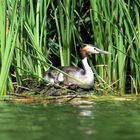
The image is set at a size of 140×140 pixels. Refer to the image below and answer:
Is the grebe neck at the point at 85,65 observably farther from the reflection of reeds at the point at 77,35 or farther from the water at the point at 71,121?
the water at the point at 71,121

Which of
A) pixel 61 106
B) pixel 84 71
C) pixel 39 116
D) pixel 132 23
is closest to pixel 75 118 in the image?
pixel 39 116

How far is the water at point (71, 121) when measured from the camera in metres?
4.25

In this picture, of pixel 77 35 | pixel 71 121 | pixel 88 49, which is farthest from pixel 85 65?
pixel 71 121

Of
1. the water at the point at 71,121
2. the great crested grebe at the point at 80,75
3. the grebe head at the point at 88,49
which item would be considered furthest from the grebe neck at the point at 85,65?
the water at the point at 71,121

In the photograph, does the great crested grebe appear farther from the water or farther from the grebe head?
the water

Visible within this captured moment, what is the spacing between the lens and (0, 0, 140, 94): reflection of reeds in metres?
7.30

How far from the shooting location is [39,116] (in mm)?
5371

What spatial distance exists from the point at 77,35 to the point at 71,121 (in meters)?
2.97

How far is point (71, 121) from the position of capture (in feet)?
16.4

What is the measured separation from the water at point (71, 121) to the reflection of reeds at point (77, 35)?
104 cm

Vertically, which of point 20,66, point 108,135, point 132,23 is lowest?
point 108,135

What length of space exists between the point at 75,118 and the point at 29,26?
2.61 m

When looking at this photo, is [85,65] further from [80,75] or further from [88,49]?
[88,49]

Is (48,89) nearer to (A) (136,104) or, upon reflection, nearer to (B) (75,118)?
(A) (136,104)
